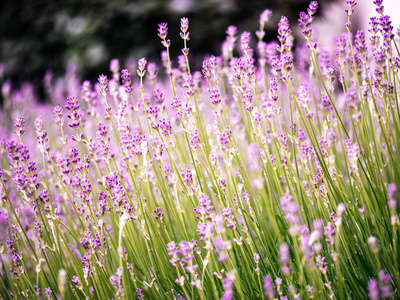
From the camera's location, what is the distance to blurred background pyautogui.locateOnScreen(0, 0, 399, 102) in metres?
6.26

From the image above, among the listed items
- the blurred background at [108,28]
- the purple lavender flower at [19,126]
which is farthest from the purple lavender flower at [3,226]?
the blurred background at [108,28]

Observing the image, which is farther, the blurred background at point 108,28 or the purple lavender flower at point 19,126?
the blurred background at point 108,28

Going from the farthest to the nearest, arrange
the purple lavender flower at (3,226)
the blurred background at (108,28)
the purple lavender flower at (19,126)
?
the blurred background at (108,28)
the purple lavender flower at (3,226)
the purple lavender flower at (19,126)

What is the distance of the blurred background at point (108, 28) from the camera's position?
6.26 meters

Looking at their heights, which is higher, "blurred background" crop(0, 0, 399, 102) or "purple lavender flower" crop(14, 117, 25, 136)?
"blurred background" crop(0, 0, 399, 102)

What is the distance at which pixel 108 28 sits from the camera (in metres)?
6.67

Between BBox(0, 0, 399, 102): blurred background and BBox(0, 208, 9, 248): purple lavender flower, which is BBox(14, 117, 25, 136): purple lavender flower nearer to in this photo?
BBox(0, 208, 9, 248): purple lavender flower

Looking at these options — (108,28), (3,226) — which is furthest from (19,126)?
(108,28)

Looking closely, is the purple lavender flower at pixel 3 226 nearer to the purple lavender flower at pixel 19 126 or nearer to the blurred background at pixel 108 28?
the purple lavender flower at pixel 19 126

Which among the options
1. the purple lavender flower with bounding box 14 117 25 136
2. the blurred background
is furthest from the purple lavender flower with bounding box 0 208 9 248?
the blurred background

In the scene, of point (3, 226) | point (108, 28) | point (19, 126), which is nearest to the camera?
point (19, 126)

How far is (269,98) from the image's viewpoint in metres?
1.64

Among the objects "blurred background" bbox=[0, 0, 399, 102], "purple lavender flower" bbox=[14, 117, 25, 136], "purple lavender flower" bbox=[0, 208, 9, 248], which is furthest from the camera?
"blurred background" bbox=[0, 0, 399, 102]

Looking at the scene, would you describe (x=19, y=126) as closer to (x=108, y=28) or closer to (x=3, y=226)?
(x=3, y=226)
